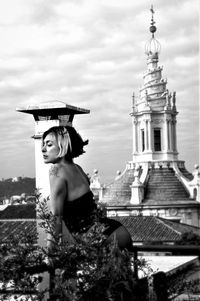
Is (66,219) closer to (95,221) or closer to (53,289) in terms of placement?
(95,221)

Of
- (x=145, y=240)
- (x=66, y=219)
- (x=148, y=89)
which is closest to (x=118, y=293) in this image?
(x=66, y=219)

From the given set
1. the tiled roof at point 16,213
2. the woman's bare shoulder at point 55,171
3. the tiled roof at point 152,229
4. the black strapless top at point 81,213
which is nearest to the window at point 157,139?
the tiled roof at point 152,229

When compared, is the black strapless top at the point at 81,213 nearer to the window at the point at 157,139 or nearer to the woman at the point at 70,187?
the woman at the point at 70,187

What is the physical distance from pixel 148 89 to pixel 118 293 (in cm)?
4688

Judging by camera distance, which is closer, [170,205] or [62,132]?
[62,132]

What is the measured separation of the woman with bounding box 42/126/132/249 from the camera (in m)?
4.64

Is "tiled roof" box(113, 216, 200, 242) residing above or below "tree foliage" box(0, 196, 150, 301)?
below

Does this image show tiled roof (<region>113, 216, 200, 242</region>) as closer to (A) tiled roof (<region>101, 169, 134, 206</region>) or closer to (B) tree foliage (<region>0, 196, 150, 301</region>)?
(A) tiled roof (<region>101, 169, 134, 206</region>)

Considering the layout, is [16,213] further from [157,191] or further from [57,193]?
[57,193]

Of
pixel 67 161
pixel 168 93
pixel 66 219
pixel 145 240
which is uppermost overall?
pixel 168 93

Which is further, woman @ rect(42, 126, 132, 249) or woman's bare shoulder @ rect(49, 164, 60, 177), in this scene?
woman's bare shoulder @ rect(49, 164, 60, 177)

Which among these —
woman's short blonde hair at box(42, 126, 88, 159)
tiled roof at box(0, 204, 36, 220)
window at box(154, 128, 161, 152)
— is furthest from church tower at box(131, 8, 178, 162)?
woman's short blonde hair at box(42, 126, 88, 159)

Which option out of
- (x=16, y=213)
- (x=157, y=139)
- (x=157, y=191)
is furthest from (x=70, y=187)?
(x=157, y=139)

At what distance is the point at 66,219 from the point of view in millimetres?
4652
